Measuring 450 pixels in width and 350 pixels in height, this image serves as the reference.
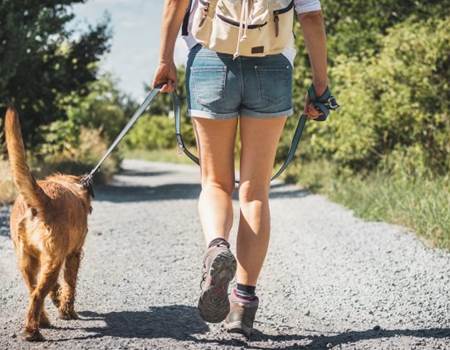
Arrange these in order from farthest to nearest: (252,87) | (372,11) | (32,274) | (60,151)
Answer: (60,151)
(372,11)
(32,274)
(252,87)

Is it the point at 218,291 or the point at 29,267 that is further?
the point at 29,267

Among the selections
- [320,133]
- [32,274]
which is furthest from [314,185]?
[32,274]

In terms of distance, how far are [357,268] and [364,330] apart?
1961mm

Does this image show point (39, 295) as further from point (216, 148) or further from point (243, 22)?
point (243, 22)

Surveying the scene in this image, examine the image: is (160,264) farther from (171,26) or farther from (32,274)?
(171,26)

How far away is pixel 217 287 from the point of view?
359 cm

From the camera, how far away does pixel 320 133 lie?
14.9 m

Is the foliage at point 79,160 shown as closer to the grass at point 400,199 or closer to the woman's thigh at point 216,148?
the grass at point 400,199

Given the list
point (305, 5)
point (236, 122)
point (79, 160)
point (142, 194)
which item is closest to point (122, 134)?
point (236, 122)

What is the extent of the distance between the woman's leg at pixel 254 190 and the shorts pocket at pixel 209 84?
0.71 feet

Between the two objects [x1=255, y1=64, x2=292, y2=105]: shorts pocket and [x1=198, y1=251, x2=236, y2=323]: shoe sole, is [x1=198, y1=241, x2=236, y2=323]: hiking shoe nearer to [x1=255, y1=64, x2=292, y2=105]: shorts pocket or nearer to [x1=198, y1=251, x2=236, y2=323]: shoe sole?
[x1=198, y1=251, x2=236, y2=323]: shoe sole

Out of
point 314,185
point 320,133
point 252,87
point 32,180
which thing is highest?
point 252,87

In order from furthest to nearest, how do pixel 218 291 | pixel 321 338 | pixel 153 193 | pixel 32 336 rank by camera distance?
pixel 153 193, pixel 321 338, pixel 32 336, pixel 218 291

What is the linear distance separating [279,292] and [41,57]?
451 inches
